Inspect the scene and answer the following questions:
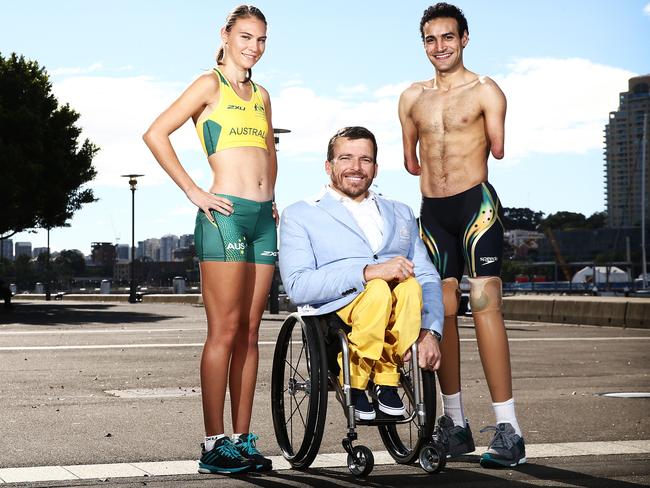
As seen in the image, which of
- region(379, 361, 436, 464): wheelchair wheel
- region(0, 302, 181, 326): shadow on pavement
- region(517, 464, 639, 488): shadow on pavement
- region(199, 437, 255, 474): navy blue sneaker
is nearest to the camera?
region(517, 464, 639, 488): shadow on pavement

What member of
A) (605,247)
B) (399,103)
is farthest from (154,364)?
(605,247)

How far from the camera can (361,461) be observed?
17.5 feet

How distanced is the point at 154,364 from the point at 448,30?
24.7ft

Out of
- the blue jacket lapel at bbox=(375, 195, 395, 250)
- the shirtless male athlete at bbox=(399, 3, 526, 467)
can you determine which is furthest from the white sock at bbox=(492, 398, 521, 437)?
the blue jacket lapel at bbox=(375, 195, 395, 250)

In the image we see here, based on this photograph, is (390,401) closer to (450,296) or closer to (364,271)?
(364,271)

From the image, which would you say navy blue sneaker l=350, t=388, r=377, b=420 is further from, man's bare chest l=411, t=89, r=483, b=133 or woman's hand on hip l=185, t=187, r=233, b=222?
man's bare chest l=411, t=89, r=483, b=133

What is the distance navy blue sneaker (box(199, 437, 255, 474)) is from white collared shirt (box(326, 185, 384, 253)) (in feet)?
3.91

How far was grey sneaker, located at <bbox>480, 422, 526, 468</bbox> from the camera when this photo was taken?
5.85 m

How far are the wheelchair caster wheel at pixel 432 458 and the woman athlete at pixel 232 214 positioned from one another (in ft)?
2.57

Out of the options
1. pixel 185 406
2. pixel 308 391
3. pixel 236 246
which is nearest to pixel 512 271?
pixel 185 406

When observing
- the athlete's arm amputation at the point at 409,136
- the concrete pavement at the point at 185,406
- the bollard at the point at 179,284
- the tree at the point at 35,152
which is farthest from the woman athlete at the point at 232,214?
the bollard at the point at 179,284

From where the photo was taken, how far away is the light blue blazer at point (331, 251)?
5.57 m

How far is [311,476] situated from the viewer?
556cm

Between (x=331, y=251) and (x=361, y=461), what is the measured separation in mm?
1033
